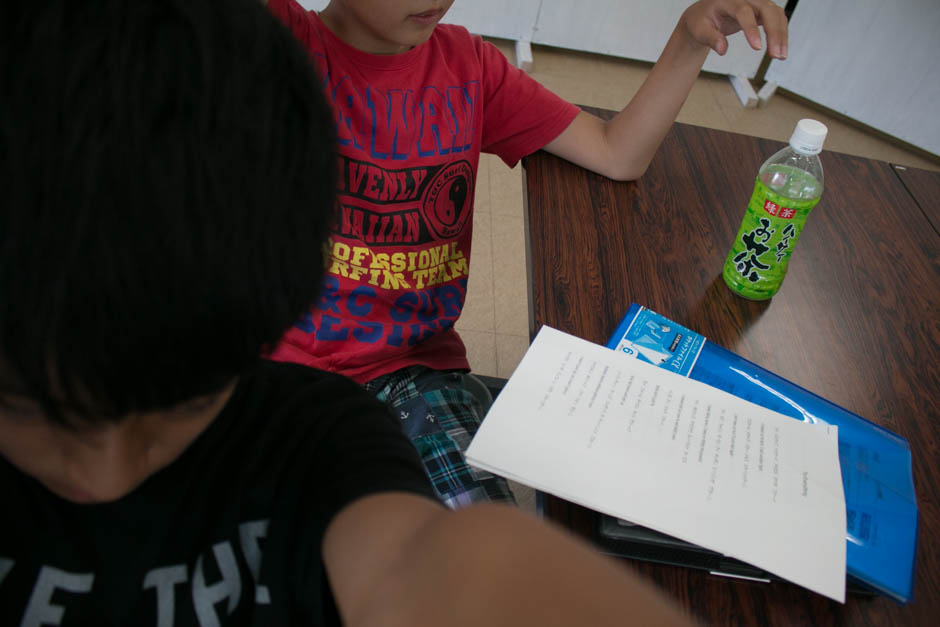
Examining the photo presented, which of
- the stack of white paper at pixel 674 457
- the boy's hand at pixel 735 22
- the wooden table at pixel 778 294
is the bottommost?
the stack of white paper at pixel 674 457

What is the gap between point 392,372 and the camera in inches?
37.0

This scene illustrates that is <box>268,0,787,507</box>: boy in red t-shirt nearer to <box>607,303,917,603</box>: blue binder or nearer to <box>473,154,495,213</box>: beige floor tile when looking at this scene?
<box>607,303,917,603</box>: blue binder

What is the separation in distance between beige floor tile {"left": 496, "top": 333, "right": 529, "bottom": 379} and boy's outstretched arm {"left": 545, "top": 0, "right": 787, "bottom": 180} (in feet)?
2.56

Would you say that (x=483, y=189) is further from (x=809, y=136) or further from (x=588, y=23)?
(x=809, y=136)

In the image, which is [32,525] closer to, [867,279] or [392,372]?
[392,372]

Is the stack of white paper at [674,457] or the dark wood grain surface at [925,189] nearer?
the stack of white paper at [674,457]

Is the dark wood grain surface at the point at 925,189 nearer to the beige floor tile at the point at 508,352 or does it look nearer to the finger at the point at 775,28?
the finger at the point at 775,28

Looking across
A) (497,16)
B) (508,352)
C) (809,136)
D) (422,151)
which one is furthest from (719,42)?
(497,16)

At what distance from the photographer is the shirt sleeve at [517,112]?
101cm

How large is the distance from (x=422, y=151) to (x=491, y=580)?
0.66m

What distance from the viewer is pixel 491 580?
1.20ft

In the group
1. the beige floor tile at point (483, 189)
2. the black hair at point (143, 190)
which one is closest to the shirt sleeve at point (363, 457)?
the black hair at point (143, 190)

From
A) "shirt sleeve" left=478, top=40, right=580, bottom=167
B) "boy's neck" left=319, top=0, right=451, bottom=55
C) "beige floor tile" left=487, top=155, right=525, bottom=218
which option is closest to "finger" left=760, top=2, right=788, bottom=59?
"shirt sleeve" left=478, top=40, right=580, bottom=167

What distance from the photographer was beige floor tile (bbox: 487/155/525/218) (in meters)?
2.23
